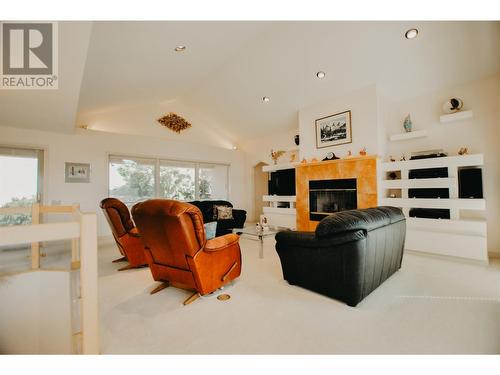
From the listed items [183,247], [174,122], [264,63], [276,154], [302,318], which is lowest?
[302,318]

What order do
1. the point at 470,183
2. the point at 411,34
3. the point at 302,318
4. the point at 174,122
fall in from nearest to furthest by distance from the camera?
the point at 302,318, the point at 411,34, the point at 470,183, the point at 174,122

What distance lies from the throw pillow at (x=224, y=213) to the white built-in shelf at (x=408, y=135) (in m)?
3.66

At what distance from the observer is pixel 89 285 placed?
1.15 meters

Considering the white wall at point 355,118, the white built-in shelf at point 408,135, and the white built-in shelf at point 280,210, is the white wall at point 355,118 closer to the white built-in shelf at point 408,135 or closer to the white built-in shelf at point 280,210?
the white built-in shelf at point 408,135

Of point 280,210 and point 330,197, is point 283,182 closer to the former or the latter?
point 280,210

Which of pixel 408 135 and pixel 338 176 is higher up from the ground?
pixel 408 135

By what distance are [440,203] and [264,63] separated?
154 inches

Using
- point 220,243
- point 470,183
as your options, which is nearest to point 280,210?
point 470,183

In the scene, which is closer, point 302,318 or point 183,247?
point 302,318

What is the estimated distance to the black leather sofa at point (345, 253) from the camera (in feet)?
6.37

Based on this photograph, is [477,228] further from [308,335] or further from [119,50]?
[119,50]

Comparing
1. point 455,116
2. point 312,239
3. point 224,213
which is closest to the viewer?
point 312,239

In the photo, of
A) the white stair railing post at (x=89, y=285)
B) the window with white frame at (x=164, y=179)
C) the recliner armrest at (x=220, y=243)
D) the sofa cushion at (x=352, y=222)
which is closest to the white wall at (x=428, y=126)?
the sofa cushion at (x=352, y=222)
